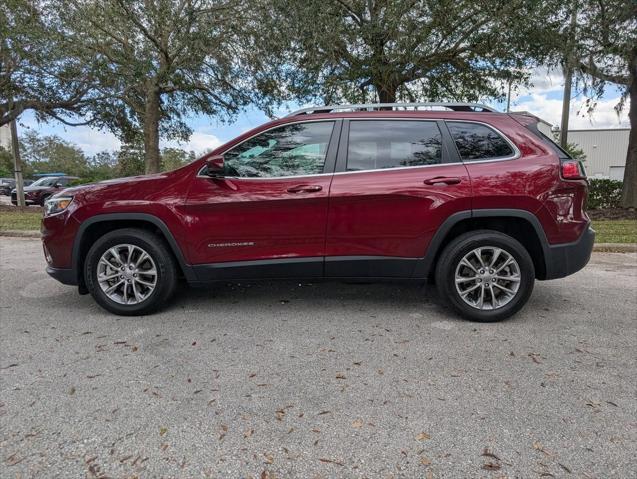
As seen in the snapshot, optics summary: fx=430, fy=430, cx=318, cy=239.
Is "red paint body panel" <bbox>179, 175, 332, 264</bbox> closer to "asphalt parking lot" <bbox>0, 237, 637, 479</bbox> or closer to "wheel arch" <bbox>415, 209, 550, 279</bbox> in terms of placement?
"asphalt parking lot" <bbox>0, 237, 637, 479</bbox>

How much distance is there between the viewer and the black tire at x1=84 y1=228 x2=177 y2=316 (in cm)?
386

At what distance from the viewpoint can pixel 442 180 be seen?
366 cm

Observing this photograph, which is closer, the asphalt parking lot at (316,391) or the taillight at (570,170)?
the asphalt parking lot at (316,391)

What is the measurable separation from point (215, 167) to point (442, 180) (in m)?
1.95

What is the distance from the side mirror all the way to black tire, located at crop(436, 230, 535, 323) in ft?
6.79

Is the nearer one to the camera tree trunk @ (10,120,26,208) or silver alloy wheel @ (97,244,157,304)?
silver alloy wheel @ (97,244,157,304)

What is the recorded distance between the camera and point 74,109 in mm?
16828

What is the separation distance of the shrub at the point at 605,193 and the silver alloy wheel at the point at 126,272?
14.7 m

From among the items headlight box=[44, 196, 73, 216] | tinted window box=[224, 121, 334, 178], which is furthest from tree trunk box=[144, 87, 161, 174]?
tinted window box=[224, 121, 334, 178]

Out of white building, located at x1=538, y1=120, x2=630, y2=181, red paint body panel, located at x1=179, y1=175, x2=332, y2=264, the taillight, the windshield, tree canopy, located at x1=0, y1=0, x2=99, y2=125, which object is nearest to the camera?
the taillight

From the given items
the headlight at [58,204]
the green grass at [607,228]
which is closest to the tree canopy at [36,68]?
the green grass at [607,228]

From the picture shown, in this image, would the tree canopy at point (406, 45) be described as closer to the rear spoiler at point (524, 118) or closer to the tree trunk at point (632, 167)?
the tree trunk at point (632, 167)

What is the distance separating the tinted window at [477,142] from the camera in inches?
148

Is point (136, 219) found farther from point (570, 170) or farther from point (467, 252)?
point (570, 170)
